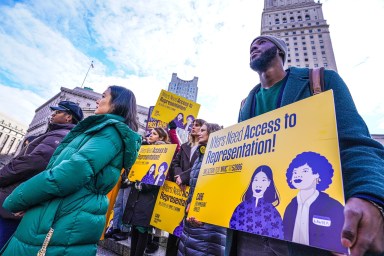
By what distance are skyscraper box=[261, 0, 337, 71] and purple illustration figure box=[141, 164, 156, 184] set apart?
61.2 metres

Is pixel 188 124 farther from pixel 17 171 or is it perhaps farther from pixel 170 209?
pixel 17 171

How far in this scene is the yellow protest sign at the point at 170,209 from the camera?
286 cm

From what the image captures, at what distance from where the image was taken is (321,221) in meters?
0.77

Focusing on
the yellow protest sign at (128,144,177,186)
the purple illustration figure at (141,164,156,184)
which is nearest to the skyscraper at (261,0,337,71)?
the yellow protest sign at (128,144,177,186)

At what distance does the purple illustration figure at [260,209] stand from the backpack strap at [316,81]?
60 cm

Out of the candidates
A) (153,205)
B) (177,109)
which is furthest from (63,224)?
(177,109)

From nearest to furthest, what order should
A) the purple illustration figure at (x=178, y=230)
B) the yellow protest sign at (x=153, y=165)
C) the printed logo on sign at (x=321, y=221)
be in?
the printed logo on sign at (x=321, y=221)
the purple illustration figure at (x=178, y=230)
the yellow protest sign at (x=153, y=165)

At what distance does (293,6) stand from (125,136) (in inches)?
3245

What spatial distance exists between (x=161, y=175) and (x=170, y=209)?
571 mm

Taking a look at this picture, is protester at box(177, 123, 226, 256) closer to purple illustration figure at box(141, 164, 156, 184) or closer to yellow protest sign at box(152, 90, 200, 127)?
purple illustration figure at box(141, 164, 156, 184)

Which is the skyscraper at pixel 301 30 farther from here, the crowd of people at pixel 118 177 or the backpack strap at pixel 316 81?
the backpack strap at pixel 316 81

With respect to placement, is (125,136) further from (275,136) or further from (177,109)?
(177,109)

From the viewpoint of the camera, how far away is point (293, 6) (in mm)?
65062

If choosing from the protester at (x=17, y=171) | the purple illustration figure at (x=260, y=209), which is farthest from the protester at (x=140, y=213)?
the purple illustration figure at (x=260, y=209)
